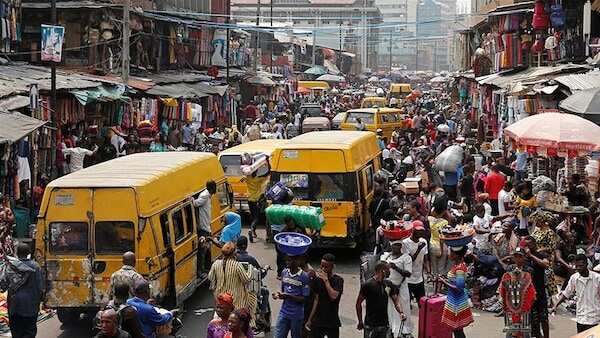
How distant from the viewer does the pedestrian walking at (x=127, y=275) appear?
398 inches

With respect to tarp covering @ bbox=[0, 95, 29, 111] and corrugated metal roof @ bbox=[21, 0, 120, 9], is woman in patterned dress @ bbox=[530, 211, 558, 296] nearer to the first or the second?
tarp covering @ bbox=[0, 95, 29, 111]

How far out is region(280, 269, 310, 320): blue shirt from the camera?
10.1 m

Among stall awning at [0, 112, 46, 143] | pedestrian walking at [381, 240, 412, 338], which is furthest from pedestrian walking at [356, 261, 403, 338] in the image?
stall awning at [0, 112, 46, 143]

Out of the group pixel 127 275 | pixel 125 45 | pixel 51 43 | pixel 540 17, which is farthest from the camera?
pixel 125 45

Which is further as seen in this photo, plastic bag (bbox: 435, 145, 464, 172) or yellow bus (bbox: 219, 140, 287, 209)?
plastic bag (bbox: 435, 145, 464, 172)

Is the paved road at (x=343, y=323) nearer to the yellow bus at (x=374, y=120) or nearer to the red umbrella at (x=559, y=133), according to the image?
the red umbrella at (x=559, y=133)

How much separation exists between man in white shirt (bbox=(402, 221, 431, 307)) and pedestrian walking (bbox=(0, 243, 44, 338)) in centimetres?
464

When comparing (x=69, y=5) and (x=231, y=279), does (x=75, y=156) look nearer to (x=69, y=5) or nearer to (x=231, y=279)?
(x=69, y=5)

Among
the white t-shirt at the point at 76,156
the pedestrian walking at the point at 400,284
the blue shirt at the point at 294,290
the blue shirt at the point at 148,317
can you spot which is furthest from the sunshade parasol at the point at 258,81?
the blue shirt at the point at 148,317

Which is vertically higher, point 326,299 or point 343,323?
point 326,299

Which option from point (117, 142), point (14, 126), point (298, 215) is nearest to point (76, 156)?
point (117, 142)

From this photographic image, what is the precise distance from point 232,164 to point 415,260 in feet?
31.4

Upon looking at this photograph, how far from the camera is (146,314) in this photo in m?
9.19

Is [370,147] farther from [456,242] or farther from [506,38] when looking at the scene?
[506,38]
